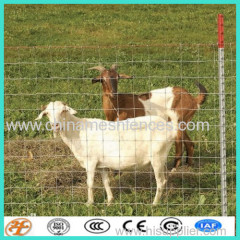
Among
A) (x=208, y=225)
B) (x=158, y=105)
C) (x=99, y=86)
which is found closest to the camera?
(x=208, y=225)

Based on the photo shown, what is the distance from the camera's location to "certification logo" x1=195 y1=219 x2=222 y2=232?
306 inches

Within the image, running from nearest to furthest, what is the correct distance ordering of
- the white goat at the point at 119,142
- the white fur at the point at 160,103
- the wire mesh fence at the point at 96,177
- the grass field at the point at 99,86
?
the white goat at the point at 119,142
the wire mesh fence at the point at 96,177
the grass field at the point at 99,86
the white fur at the point at 160,103

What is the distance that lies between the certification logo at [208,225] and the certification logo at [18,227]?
2.17m

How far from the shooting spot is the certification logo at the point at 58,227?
7848 millimetres

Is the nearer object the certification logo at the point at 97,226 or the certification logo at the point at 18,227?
the certification logo at the point at 97,226

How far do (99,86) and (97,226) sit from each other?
19.6ft

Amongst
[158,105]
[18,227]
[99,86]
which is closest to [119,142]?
[18,227]

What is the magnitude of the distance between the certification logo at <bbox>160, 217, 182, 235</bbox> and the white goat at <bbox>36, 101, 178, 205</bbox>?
502 millimetres

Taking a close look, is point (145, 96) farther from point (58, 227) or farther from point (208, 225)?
point (58, 227)

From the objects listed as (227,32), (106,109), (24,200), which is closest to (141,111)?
(106,109)

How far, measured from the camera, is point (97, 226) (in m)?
7.80

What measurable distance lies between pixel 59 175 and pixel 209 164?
2403 millimetres

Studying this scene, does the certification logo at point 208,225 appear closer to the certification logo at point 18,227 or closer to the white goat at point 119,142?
the white goat at point 119,142

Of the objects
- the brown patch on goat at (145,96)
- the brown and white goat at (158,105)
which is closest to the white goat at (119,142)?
the brown and white goat at (158,105)
